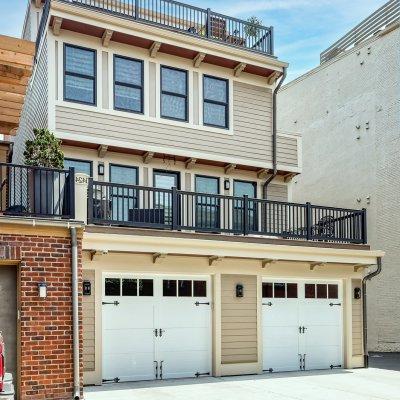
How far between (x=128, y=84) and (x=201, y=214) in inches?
162

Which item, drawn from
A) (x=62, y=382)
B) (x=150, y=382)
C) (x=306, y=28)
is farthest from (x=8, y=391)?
(x=306, y=28)

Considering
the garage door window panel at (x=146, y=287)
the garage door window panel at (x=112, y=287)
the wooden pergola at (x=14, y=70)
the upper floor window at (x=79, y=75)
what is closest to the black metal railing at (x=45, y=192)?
the wooden pergola at (x=14, y=70)

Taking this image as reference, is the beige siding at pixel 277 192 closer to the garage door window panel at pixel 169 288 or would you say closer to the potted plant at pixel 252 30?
the potted plant at pixel 252 30

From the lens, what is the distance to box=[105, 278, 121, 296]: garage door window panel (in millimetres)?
13008

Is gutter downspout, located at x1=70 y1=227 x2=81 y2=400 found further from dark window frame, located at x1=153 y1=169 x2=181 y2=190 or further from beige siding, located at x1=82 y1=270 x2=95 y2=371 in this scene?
dark window frame, located at x1=153 y1=169 x2=181 y2=190

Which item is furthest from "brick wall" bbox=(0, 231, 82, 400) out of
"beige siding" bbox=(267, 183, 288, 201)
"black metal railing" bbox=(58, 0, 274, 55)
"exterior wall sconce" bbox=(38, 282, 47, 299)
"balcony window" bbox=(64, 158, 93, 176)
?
"beige siding" bbox=(267, 183, 288, 201)

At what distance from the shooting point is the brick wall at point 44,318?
9109 mm

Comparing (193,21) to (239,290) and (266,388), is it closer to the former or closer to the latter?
(239,290)

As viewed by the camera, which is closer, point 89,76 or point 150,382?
point 150,382

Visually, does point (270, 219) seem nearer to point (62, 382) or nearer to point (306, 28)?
point (306, 28)

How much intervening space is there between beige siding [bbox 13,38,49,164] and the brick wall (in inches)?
222

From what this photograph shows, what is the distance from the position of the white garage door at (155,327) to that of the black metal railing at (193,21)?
7.05m

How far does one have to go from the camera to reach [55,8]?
13.9 m

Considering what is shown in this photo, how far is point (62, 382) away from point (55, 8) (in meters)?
8.95
